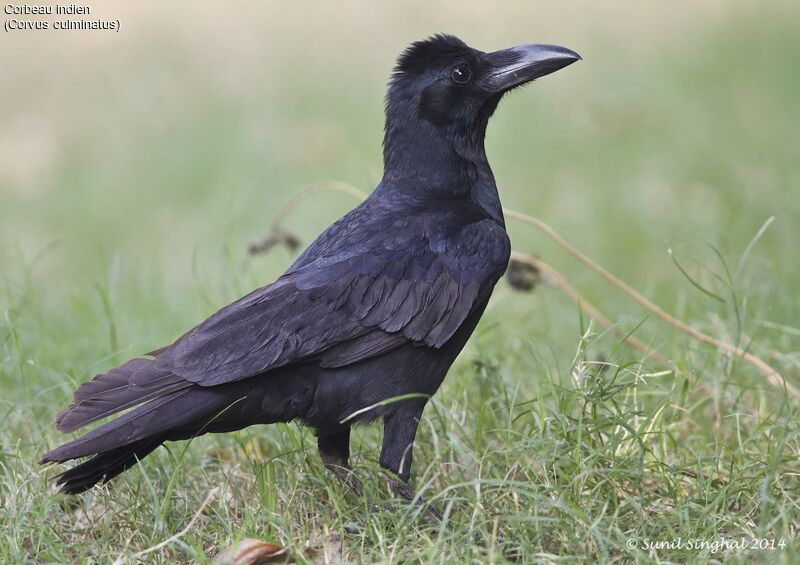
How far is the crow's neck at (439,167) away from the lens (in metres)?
4.02

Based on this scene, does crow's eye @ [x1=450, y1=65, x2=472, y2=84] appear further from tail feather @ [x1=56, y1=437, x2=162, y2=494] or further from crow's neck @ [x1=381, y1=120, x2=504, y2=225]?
tail feather @ [x1=56, y1=437, x2=162, y2=494]

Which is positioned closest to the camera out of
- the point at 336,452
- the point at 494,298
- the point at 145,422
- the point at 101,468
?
the point at 145,422

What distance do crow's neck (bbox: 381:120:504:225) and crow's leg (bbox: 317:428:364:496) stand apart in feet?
3.17

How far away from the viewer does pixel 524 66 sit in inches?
161

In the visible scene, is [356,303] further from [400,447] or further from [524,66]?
[524,66]

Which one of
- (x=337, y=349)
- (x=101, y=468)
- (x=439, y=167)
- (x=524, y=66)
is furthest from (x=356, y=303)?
(x=524, y=66)

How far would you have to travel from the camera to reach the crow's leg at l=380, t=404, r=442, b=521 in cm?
355

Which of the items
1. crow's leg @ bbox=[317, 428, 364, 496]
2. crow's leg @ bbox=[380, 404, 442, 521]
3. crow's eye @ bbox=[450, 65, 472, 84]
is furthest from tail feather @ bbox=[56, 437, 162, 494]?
crow's eye @ bbox=[450, 65, 472, 84]

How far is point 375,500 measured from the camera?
11.3ft

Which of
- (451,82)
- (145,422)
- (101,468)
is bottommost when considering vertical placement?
(101,468)

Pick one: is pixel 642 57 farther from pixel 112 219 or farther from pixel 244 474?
pixel 244 474

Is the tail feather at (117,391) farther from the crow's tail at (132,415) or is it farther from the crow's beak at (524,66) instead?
the crow's beak at (524,66)

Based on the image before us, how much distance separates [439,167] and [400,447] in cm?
113

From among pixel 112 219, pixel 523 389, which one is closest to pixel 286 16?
pixel 112 219
